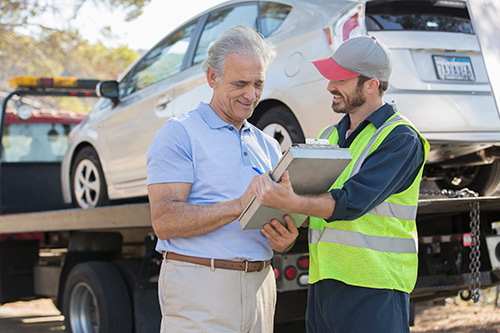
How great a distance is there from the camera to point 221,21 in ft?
16.3

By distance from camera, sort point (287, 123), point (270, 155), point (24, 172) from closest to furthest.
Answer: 1. point (270, 155)
2. point (287, 123)
3. point (24, 172)

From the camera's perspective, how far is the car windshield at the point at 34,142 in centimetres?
712

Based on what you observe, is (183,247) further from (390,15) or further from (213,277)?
(390,15)

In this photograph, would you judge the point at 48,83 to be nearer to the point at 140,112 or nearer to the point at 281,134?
the point at 140,112

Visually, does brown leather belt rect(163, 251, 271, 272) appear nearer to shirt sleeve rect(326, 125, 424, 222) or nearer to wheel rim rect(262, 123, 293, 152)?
shirt sleeve rect(326, 125, 424, 222)

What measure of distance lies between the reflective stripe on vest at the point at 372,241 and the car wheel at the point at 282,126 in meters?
1.79

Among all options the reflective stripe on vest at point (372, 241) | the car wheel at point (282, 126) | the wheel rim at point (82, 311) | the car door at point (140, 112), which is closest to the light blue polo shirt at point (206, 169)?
the reflective stripe on vest at point (372, 241)

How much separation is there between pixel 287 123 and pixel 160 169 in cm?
204

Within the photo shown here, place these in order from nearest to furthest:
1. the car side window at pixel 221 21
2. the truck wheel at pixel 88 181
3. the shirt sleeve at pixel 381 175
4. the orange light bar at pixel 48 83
Result: the shirt sleeve at pixel 381 175, the car side window at pixel 221 21, the truck wheel at pixel 88 181, the orange light bar at pixel 48 83

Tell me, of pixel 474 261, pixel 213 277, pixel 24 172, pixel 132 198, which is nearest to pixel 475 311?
pixel 474 261

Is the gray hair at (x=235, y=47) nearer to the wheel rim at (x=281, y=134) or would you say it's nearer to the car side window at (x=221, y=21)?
the wheel rim at (x=281, y=134)

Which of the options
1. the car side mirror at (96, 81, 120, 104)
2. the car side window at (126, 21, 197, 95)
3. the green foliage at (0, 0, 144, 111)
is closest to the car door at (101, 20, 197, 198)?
the car side window at (126, 21, 197, 95)

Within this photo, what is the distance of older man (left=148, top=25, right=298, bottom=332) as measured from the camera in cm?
217

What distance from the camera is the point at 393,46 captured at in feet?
12.4
